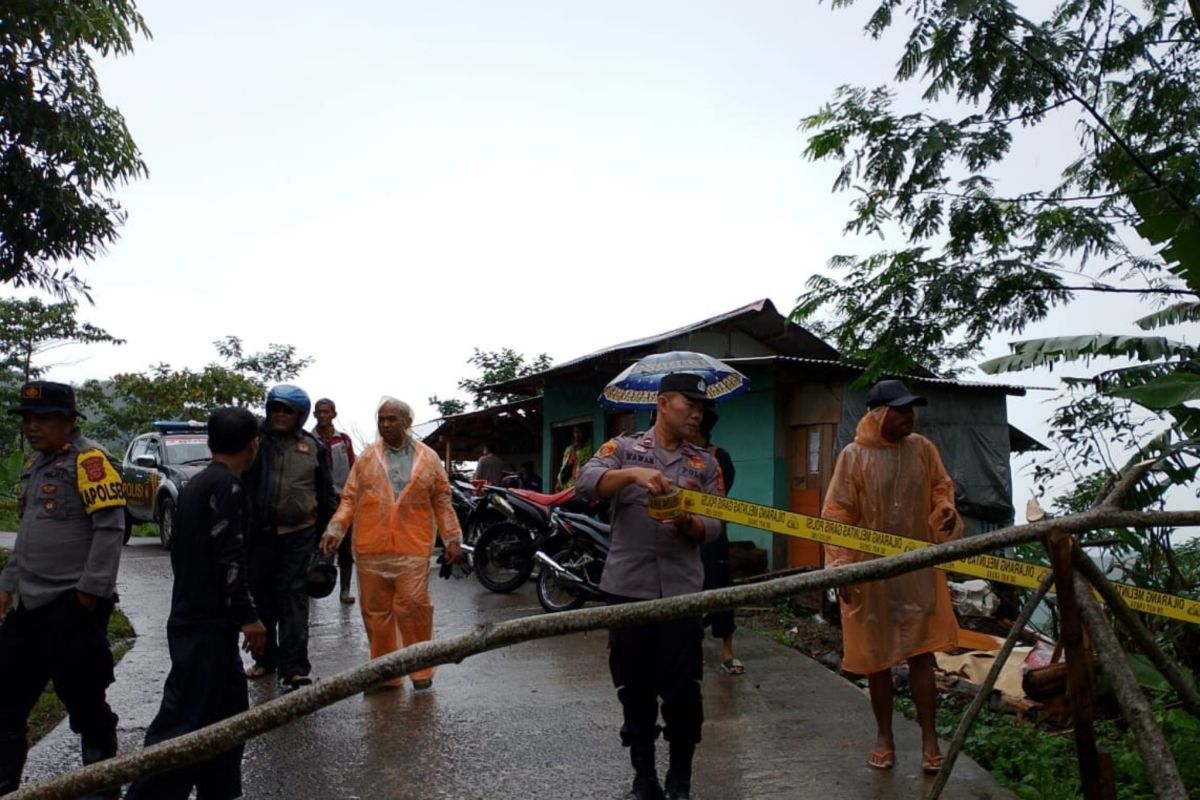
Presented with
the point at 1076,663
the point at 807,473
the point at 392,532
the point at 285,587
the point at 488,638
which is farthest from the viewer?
the point at 807,473

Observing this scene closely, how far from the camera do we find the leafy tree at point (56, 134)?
7664 mm

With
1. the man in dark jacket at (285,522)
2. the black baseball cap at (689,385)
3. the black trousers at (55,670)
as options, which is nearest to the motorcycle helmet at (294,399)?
the man in dark jacket at (285,522)

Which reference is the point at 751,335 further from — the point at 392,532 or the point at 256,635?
the point at 256,635

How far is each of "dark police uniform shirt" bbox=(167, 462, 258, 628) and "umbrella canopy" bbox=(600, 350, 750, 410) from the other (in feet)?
15.9

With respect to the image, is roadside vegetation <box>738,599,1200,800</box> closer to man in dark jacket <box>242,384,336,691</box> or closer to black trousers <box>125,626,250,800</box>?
black trousers <box>125,626,250,800</box>

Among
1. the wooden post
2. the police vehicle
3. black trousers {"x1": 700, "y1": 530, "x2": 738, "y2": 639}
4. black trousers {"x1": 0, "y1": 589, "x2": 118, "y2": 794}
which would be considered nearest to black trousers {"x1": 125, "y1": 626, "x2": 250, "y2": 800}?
black trousers {"x1": 0, "y1": 589, "x2": 118, "y2": 794}

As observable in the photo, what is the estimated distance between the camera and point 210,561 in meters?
3.68

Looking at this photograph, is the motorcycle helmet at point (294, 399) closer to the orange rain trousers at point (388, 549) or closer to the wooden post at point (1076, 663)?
the orange rain trousers at point (388, 549)

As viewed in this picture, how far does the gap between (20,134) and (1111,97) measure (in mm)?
8675

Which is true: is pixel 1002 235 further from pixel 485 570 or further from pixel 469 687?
pixel 485 570

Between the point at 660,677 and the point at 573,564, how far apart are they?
5.03 metres

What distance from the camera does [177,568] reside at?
3.71 meters

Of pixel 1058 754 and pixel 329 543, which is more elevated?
pixel 329 543

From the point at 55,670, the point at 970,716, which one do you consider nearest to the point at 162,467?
the point at 55,670
